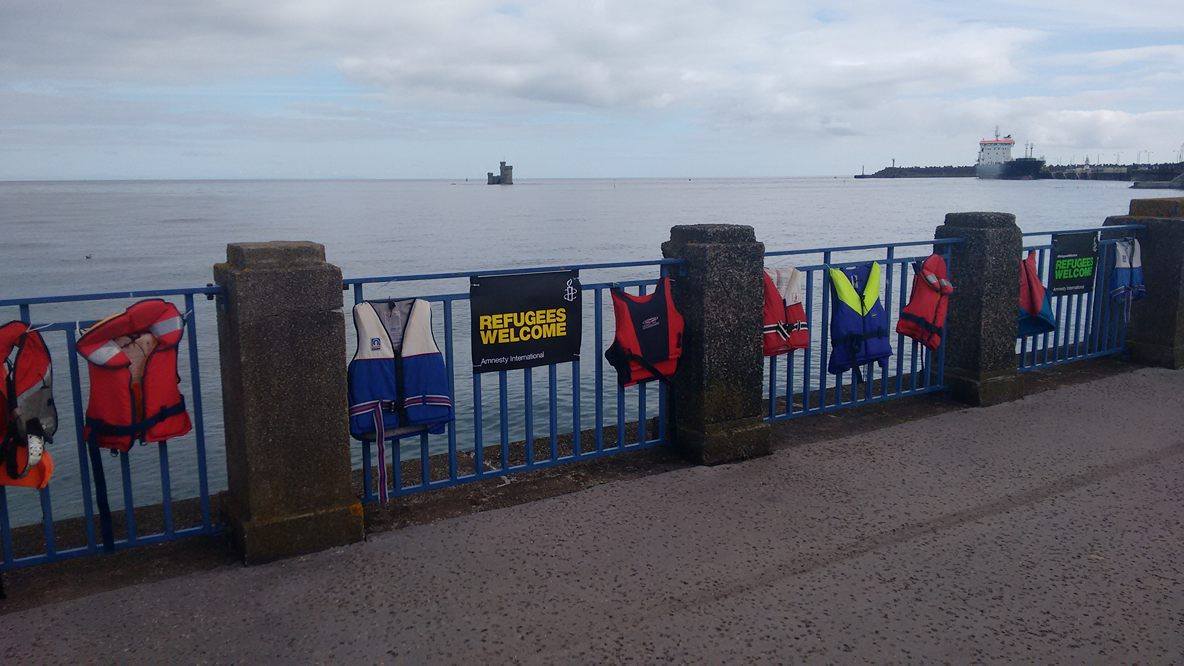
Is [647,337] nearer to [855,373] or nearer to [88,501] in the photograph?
[855,373]

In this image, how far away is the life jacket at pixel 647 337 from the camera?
5770 millimetres

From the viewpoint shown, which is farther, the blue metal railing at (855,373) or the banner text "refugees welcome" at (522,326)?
the blue metal railing at (855,373)

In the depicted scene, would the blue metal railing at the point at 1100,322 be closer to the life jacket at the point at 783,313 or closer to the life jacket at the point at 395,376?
the life jacket at the point at 783,313

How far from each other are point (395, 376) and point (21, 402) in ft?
5.72

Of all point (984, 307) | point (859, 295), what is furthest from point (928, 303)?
point (859, 295)

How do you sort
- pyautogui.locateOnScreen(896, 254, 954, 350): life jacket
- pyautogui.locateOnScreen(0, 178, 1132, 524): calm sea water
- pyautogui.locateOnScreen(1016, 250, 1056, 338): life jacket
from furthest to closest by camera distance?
pyautogui.locateOnScreen(0, 178, 1132, 524): calm sea water → pyautogui.locateOnScreen(1016, 250, 1056, 338): life jacket → pyautogui.locateOnScreen(896, 254, 954, 350): life jacket

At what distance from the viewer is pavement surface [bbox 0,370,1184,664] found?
3.75 m

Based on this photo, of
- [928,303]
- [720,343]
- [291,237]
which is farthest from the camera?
[291,237]

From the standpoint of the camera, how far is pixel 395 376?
5.00 m

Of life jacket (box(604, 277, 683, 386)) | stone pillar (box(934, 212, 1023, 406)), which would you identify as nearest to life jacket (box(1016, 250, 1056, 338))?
stone pillar (box(934, 212, 1023, 406))

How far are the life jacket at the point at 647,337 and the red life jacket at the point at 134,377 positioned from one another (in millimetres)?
2570

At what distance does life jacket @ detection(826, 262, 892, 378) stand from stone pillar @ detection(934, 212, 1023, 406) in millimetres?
1181

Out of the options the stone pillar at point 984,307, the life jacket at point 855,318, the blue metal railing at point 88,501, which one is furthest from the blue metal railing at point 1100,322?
the blue metal railing at point 88,501

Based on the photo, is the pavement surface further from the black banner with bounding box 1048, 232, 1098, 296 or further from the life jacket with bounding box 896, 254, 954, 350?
the black banner with bounding box 1048, 232, 1098, 296
